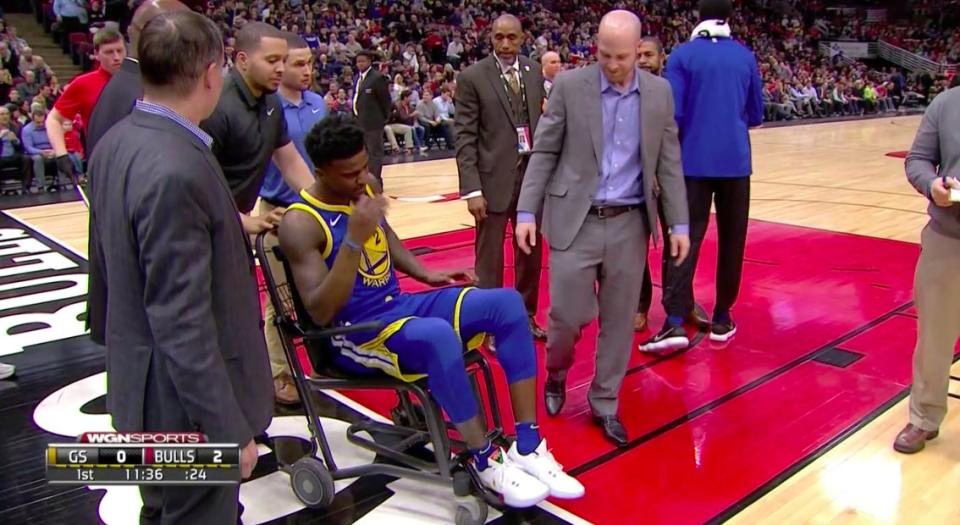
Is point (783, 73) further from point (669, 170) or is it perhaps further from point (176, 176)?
point (176, 176)

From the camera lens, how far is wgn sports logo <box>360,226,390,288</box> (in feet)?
8.47

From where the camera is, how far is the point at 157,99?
4.98 feet

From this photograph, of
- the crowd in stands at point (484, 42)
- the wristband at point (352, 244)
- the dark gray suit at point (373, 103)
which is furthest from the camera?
the crowd in stands at point (484, 42)

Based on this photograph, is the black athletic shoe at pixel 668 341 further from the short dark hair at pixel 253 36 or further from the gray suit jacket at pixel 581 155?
the short dark hair at pixel 253 36

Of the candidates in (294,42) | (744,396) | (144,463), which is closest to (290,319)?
(144,463)

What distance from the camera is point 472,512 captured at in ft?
7.72

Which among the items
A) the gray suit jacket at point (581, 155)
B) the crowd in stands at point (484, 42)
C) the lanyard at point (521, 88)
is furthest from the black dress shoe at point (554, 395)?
the crowd in stands at point (484, 42)

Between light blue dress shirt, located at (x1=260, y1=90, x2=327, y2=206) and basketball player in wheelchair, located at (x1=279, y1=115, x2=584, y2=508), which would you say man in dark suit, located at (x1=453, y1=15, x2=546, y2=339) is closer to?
light blue dress shirt, located at (x1=260, y1=90, x2=327, y2=206)

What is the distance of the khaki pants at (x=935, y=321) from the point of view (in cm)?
269

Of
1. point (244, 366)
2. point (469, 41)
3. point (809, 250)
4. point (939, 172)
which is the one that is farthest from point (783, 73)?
point (244, 366)

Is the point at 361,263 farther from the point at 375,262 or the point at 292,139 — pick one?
the point at 292,139

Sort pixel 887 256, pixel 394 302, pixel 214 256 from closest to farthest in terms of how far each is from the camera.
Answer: pixel 214 256, pixel 394 302, pixel 887 256

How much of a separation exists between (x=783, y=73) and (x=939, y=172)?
847 inches

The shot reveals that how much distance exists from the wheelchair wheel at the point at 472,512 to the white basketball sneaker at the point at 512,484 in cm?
7
